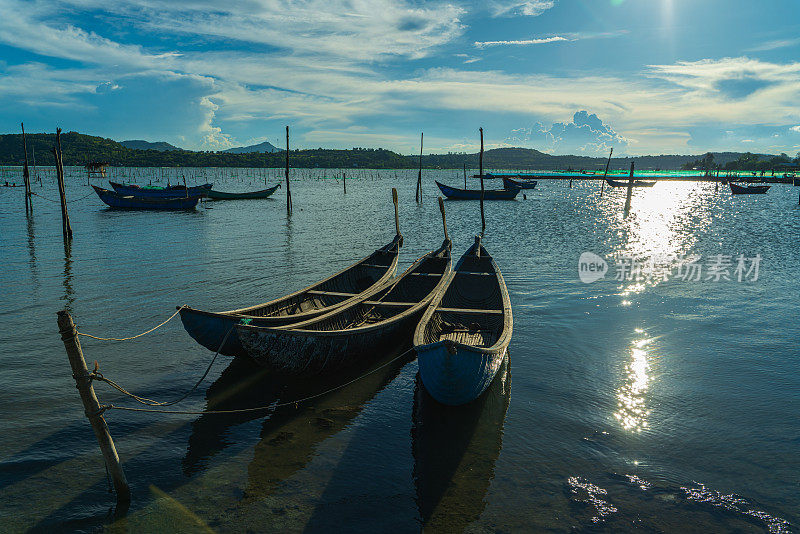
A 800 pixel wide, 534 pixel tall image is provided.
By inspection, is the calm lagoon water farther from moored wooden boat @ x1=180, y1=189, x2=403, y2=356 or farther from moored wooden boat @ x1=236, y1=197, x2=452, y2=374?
moored wooden boat @ x1=180, y1=189, x2=403, y2=356

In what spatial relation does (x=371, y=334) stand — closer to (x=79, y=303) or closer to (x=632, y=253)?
(x=79, y=303)

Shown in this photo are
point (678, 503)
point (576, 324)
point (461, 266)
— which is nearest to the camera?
point (678, 503)

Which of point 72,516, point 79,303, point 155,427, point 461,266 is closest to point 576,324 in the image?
point 461,266

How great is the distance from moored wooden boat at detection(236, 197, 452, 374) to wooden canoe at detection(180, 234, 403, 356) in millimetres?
341

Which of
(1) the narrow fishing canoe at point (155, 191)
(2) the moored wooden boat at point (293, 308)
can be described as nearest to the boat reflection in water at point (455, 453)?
(2) the moored wooden boat at point (293, 308)

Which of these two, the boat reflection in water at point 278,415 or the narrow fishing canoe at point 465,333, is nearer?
the boat reflection in water at point 278,415

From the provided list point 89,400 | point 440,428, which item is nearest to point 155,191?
point 89,400

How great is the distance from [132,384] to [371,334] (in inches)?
173

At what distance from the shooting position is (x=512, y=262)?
20.2 meters

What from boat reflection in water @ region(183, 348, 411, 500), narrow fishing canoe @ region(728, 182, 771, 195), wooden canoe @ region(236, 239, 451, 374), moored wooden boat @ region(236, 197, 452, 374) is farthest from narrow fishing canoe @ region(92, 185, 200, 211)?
narrow fishing canoe @ region(728, 182, 771, 195)

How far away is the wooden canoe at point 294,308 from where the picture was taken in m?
7.79

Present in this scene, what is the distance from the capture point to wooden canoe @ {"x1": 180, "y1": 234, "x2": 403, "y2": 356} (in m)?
7.79

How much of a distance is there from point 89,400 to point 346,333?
4100 mm

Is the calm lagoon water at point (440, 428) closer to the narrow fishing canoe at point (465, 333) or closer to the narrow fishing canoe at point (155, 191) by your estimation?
the narrow fishing canoe at point (465, 333)
